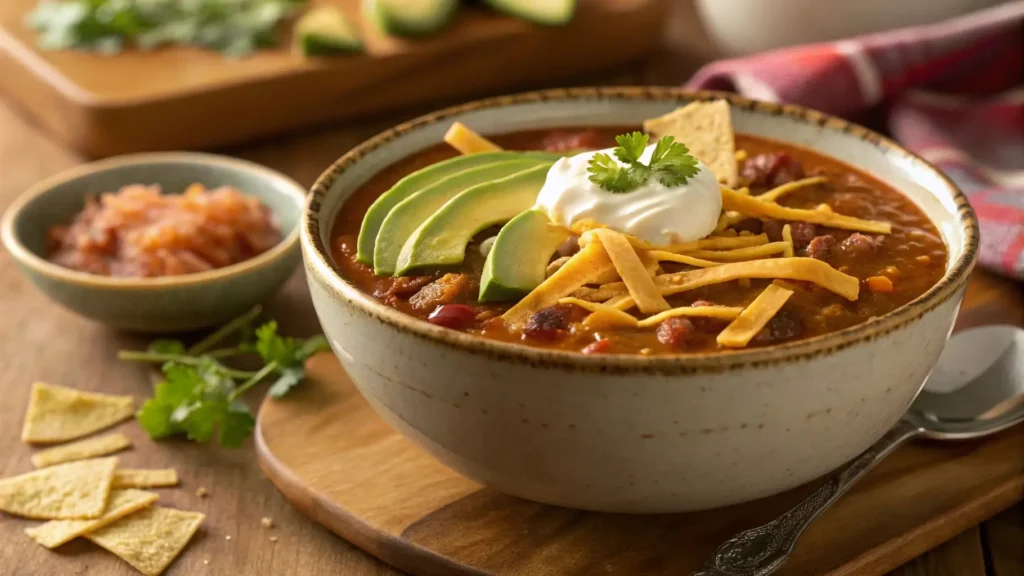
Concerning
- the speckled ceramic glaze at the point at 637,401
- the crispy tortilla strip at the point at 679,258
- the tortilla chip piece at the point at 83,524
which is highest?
the crispy tortilla strip at the point at 679,258

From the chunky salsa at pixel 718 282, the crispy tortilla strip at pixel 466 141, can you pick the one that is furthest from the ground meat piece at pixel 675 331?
the crispy tortilla strip at pixel 466 141

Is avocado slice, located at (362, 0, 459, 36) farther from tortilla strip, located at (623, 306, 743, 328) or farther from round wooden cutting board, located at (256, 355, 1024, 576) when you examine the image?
tortilla strip, located at (623, 306, 743, 328)

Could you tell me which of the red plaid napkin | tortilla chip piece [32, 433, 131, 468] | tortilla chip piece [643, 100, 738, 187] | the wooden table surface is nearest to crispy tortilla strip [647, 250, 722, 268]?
tortilla chip piece [643, 100, 738, 187]

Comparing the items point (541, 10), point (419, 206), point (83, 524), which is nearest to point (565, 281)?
point (419, 206)

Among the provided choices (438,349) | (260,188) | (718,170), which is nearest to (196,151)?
(260,188)

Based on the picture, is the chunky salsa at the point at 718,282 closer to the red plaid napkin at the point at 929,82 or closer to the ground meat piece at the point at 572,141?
the ground meat piece at the point at 572,141

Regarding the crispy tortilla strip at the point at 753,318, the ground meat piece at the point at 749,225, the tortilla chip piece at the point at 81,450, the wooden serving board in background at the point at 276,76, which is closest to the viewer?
the crispy tortilla strip at the point at 753,318

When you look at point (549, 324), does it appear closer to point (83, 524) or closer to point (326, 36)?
point (83, 524)
